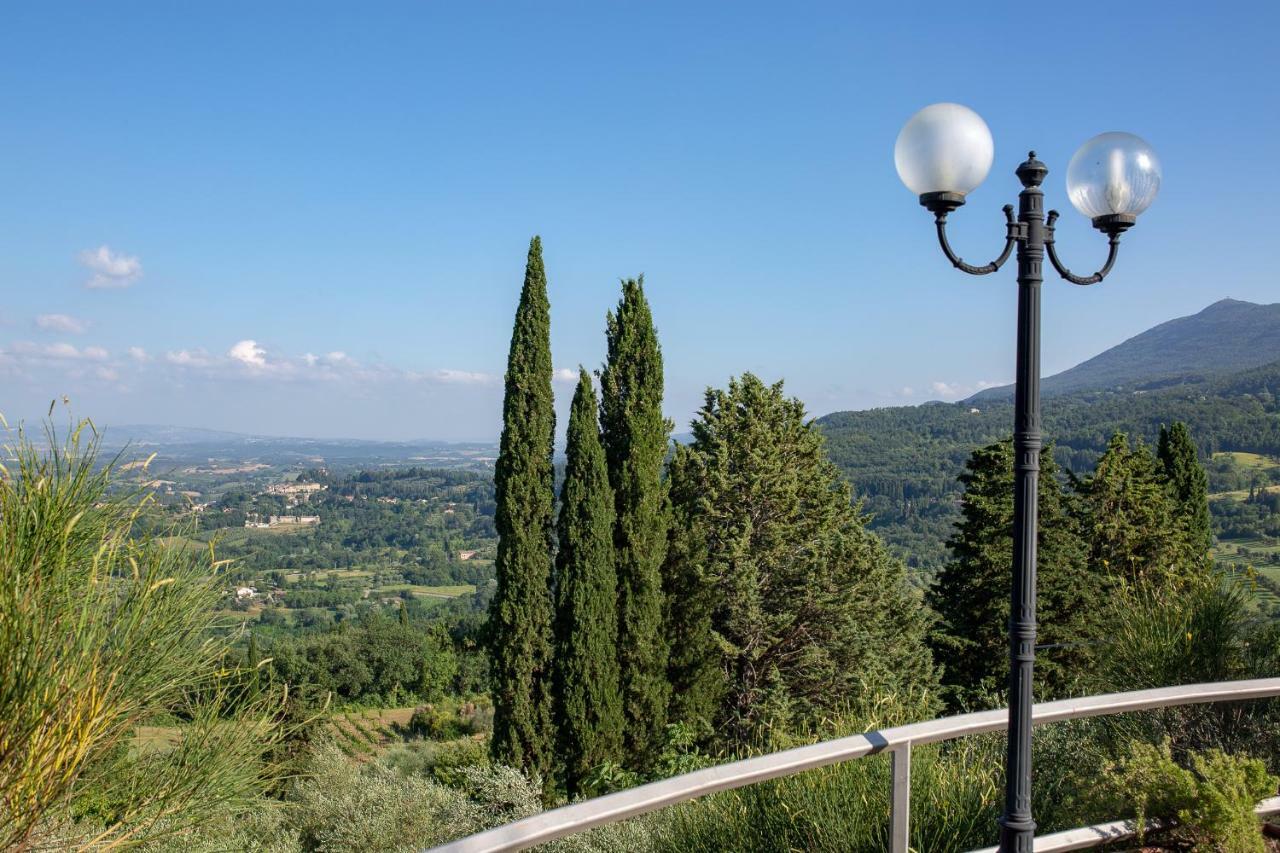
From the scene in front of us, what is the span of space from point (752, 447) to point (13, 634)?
16.0 meters

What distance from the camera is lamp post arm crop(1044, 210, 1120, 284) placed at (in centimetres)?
293

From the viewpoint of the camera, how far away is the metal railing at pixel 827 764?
1.63 metres

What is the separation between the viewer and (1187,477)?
2511 centimetres

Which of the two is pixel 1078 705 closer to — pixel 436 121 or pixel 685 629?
pixel 685 629

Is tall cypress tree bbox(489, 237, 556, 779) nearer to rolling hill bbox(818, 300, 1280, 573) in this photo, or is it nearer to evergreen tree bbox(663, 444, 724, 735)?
evergreen tree bbox(663, 444, 724, 735)

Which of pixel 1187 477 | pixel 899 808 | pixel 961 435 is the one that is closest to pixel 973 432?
pixel 961 435

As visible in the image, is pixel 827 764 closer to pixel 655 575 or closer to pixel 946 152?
pixel 946 152

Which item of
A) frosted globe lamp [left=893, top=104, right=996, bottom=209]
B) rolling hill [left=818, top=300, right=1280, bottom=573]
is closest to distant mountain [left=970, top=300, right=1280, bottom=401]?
rolling hill [left=818, top=300, right=1280, bottom=573]

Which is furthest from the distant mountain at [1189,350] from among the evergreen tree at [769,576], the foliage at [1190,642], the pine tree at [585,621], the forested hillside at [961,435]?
the foliage at [1190,642]

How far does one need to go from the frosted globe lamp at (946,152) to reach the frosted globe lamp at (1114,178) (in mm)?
393

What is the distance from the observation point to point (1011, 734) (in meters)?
2.55

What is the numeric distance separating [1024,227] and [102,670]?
9.66 feet

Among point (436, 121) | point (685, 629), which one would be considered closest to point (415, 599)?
point (436, 121)

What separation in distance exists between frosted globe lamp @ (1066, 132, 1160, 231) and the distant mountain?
115m
